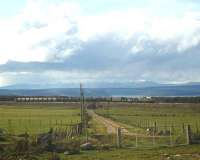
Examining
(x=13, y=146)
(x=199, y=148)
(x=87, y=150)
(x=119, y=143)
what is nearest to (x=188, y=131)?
(x=199, y=148)

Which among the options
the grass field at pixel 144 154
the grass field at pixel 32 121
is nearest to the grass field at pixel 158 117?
the grass field at pixel 32 121

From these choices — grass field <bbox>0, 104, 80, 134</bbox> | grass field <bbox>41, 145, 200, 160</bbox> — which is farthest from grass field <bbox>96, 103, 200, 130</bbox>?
grass field <bbox>41, 145, 200, 160</bbox>

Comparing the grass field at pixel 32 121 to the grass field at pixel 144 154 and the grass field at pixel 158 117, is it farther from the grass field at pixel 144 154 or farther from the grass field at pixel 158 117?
the grass field at pixel 144 154

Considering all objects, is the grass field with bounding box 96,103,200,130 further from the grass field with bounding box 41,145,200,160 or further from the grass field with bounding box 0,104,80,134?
the grass field with bounding box 41,145,200,160

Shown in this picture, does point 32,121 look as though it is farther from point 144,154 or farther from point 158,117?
point 144,154

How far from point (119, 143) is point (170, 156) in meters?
7.12

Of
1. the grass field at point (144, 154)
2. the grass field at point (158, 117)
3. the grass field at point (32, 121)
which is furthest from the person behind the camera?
the grass field at point (158, 117)

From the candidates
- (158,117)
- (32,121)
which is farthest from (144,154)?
(158,117)

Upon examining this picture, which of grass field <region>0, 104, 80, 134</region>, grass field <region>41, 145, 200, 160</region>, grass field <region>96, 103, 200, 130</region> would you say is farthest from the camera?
grass field <region>96, 103, 200, 130</region>

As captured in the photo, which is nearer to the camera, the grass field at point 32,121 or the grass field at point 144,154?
the grass field at point 144,154

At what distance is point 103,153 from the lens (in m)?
29.9

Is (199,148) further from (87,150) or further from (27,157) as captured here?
(27,157)

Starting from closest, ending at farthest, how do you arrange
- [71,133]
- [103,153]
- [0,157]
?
1. [0,157]
2. [103,153]
3. [71,133]

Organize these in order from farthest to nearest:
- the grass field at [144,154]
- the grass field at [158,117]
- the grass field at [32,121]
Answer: the grass field at [158,117], the grass field at [32,121], the grass field at [144,154]
